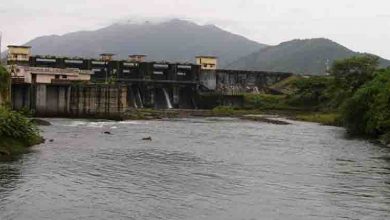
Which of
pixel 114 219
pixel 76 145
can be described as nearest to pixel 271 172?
pixel 114 219

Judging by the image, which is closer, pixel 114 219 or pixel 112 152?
pixel 114 219

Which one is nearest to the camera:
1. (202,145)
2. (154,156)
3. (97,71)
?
(154,156)

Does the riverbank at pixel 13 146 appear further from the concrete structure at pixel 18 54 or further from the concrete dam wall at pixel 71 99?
the concrete structure at pixel 18 54

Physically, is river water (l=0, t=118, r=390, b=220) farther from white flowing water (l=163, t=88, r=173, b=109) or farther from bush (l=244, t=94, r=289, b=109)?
white flowing water (l=163, t=88, r=173, b=109)

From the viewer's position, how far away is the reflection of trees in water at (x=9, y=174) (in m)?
22.6

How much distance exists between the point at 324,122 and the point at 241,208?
187ft

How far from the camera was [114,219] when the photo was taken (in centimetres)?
1850

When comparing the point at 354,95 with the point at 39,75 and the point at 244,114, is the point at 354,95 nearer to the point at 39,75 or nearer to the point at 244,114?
the point at 244,114

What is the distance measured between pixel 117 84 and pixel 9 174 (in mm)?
51629

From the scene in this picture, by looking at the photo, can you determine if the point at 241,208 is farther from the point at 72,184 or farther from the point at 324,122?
the point at 324,122

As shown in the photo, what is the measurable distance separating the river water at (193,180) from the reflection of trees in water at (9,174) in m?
0.04

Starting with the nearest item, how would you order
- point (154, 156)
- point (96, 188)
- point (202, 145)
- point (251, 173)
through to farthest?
point (96, 188)
point (251, 173)
point (154, 156)
point (202, 145)

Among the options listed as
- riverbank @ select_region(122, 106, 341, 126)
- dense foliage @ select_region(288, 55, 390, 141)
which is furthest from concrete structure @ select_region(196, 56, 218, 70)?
dense foliage @ select_region(288, 55, 390, 141)

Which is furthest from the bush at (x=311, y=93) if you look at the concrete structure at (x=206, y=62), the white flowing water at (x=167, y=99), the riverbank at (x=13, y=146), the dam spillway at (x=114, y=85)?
the riverbank at (x=13, y=146)
